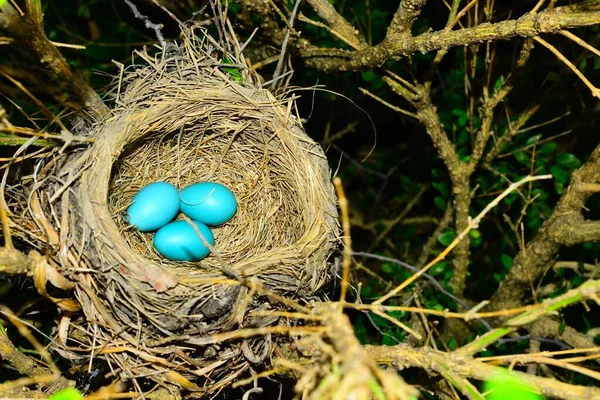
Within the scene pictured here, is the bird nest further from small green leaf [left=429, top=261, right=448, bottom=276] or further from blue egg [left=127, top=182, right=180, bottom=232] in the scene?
small green leaf [left=429, top=261, right=448, bottom=276]

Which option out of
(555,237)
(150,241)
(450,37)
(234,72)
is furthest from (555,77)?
(150,241)

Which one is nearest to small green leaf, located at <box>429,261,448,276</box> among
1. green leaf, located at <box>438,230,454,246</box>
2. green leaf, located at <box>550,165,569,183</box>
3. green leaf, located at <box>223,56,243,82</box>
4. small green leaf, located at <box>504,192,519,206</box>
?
green leaf, located at <box>438,230,454,246</box>

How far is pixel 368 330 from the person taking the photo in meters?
2.86

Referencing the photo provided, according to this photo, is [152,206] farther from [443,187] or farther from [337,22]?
Result: [443,187]

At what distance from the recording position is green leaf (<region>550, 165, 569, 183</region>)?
259cm

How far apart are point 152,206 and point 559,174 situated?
1.63 m

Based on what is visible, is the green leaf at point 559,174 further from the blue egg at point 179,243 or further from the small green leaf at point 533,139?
the blue egg at point 179,243

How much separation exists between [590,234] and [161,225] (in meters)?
1.52

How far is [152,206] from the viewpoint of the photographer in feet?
7.42

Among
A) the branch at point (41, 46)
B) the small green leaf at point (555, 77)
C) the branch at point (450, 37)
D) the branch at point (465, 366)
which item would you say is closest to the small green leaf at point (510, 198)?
the small green leaf at point (555, 77)

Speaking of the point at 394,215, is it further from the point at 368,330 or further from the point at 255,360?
the point at 255,360

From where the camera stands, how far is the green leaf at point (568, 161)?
8.56ft

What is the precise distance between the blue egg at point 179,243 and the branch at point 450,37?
78 centimetres

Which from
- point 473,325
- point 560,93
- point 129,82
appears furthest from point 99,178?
point 560,93
